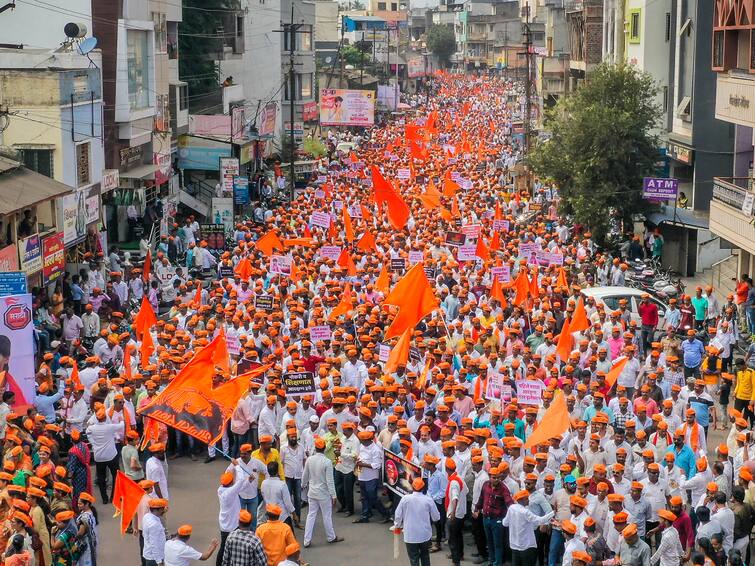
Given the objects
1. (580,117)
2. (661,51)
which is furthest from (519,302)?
(661,51)

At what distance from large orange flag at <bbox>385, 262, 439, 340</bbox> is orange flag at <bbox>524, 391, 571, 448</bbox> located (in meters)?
6.33

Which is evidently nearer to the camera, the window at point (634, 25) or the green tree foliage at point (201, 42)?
the window at point (634, 25)

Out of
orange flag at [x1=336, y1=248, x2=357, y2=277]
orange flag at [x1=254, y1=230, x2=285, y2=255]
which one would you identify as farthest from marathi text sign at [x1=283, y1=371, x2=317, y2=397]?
orange flag at [x1=254, y1=230, x2=285, y2=255]

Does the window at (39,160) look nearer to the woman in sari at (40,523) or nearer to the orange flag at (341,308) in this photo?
the orange flag at (341,308)

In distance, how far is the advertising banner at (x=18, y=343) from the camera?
17.9 m

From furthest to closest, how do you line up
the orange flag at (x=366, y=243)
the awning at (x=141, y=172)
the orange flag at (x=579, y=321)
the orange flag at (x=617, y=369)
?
the awning at (x=141, y=172) < the orange flag at (x=366, y=243) < the orange flag at (x=579, y=321) < the orange flag at (x=617, y=369)

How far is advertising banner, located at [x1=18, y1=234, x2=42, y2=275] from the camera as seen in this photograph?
82.4ft

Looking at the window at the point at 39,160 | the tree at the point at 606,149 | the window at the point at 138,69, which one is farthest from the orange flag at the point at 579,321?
the window at the point at 138,69

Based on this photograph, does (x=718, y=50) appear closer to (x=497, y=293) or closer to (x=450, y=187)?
(x=497, y=293)

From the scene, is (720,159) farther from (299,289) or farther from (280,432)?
(280,432)

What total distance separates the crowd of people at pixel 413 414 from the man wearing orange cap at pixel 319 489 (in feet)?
0.07

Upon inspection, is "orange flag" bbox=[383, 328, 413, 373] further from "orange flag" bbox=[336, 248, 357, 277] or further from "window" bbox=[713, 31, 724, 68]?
"window" bbox=[713, 31, 724, 68]

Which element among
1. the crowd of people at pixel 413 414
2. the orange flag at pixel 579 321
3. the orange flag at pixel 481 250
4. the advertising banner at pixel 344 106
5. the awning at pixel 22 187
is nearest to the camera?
the crowd of people at pixel 413 414

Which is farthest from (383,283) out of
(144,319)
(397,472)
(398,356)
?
(397,472)
